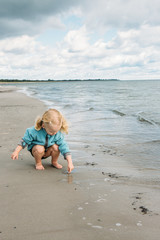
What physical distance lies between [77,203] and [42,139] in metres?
1.31

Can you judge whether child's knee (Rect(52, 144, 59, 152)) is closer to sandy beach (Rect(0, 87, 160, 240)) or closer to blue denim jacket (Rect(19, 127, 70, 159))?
blue denim jacket (Rect(19, 127, 70, 159))

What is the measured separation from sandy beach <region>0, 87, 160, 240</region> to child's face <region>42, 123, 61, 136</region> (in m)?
0.64

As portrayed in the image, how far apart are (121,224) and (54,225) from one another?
2.07ft

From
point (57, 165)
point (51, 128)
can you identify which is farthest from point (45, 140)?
point (57, 165)

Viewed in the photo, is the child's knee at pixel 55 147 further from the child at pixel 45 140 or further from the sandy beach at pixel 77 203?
the sandy beach at pixel 77 203

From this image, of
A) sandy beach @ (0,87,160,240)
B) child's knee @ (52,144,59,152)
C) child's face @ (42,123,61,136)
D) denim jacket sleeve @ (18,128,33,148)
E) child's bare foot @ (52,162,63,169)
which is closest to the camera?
sandy beach @ (0,87,160,240)

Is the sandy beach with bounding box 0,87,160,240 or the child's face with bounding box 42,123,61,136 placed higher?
the child's face with bounding box 42,123,61,136

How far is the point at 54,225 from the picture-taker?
7.06 ft

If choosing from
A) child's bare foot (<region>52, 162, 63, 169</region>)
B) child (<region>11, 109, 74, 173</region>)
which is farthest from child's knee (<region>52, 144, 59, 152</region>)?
child's bare foot (<region>52, 162, 63, 169</region>)

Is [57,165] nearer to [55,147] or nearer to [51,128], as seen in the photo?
[55,147]

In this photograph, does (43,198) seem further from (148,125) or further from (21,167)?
(148,125)

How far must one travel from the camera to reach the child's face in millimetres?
3342

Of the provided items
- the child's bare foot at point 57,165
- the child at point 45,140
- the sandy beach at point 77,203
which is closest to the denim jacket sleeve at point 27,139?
the child at point 45,140

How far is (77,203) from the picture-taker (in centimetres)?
259
